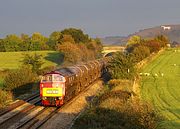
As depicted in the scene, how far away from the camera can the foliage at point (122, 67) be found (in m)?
40.4

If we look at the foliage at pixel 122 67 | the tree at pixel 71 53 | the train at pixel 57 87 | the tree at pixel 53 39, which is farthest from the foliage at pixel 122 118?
the tree at pixel 53 39

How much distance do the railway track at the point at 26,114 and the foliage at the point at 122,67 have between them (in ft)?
37.6

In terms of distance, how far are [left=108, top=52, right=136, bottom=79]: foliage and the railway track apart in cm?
1146

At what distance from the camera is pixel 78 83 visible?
3294cm

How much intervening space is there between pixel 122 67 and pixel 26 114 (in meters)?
18.8

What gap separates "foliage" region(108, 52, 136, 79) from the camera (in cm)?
4044

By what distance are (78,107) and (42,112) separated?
3135mm

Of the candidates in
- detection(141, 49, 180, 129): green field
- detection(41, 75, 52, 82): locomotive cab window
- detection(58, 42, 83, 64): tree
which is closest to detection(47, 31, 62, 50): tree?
detection(58, 42, 83, 64): tree

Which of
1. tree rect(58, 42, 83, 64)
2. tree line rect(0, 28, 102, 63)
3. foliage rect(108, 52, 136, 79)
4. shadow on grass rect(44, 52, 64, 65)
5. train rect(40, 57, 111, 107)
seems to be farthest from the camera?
tree line rect(0, 28, 102, 63)

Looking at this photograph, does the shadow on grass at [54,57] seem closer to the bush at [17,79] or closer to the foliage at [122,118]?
the bush at [17,79]

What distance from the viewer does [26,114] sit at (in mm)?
24344

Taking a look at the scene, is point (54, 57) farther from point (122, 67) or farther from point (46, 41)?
point (122, 67)

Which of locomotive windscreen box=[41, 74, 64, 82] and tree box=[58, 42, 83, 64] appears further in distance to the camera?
tree box=[58, 42, 83, 64]

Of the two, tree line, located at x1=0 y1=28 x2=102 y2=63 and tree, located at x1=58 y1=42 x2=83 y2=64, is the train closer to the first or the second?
tree, located at x1=58 y1=42 x2=83 y2=64
